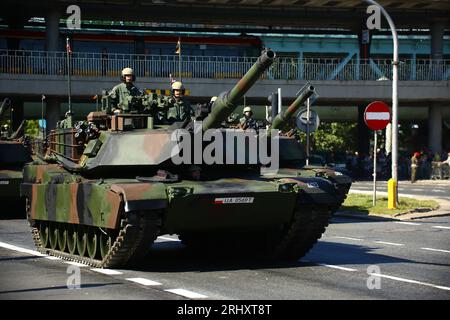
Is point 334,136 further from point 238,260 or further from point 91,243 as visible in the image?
point 91,243

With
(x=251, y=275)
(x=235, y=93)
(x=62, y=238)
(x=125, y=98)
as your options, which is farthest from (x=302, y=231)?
(x=62, y=238)

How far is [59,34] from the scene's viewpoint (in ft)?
150

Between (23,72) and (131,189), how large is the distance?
3136 centimetres

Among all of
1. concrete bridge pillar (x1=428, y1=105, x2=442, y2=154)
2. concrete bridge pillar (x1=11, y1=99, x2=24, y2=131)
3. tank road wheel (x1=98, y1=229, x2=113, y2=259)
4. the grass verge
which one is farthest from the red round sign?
concrete bridge pillar (x1=11, y1=99, x2=24, y2=131)

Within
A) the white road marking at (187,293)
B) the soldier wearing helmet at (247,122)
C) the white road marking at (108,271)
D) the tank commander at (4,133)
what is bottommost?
the white road marking at (108,271)

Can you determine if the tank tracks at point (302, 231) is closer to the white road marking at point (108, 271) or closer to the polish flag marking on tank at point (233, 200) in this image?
the polish flag marking on tank at point (233, 200)

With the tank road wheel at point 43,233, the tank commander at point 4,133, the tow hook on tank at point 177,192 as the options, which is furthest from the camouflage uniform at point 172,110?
the tank commander at point 4,133

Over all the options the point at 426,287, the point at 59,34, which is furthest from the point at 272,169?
the point at 59,34

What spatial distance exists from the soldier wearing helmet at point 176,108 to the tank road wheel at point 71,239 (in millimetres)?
2316

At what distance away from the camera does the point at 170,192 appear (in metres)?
13.6

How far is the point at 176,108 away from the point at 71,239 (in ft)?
8.99

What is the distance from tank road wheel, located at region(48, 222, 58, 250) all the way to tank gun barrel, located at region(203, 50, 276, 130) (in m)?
3.91

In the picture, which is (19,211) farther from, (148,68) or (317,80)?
(317,80)

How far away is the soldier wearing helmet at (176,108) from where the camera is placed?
1600 centimetres
